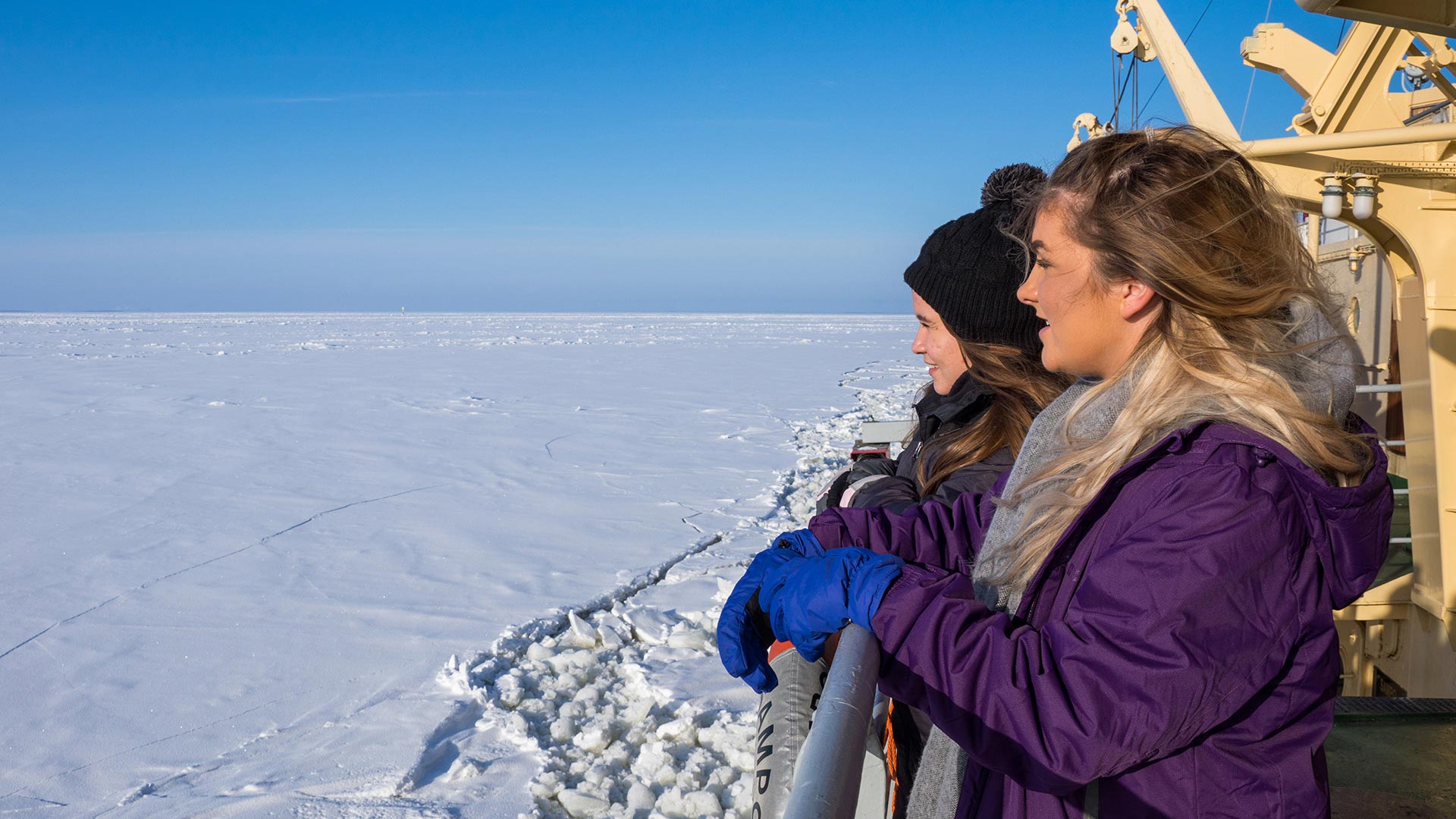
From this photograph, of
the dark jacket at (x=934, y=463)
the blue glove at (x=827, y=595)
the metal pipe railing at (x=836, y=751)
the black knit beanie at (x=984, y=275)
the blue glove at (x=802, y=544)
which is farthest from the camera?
the black knit beanie at (x=984, y=275)

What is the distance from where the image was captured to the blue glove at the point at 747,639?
1.23 metres

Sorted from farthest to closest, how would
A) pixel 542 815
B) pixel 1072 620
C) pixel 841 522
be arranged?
pixel 542 815 < pixel 841 522 < pixel 1072 620

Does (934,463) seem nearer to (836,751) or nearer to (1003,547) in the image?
(1003,547)

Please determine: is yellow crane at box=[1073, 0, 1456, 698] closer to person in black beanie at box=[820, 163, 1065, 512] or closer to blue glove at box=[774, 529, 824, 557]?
person in black beanie at box=[820, 163, 1065, 512]

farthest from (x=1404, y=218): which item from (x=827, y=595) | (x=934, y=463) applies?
(x=827, y=595)

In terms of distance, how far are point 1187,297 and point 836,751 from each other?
0.72 m

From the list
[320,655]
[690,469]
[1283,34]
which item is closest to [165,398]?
[690,469]

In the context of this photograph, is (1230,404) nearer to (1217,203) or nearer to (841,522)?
(1217,203)

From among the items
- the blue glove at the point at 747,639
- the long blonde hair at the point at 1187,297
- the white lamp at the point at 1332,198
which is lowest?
the blue glove at the point at 747,639

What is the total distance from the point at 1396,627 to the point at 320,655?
4.52m

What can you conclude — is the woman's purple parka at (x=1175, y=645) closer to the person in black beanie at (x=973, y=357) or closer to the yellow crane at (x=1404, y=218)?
the person in black beanie at (x=973, y=357)

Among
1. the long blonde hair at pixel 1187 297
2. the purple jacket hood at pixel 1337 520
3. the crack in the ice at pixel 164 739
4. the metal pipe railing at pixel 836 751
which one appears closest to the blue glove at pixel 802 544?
the long blonde hair at pixel 1187 297

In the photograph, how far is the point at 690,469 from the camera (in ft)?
29.5

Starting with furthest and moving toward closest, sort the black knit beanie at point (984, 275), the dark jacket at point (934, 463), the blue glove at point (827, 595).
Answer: the black knit beanie at point (984, 275) < the dark jacket at point (934, 463) < the blue glove at point (827, 595)
